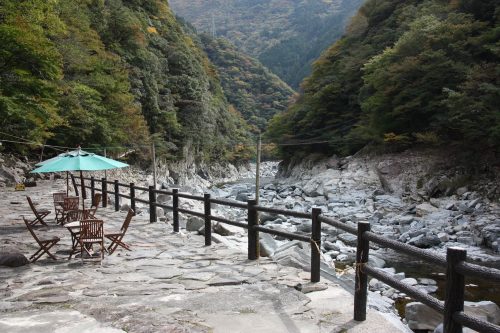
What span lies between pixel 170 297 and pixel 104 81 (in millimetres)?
26499

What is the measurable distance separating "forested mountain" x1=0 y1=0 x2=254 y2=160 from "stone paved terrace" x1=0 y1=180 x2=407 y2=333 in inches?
415

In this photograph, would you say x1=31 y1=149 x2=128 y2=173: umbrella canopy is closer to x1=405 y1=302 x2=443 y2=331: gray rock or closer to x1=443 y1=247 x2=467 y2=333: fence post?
x1=405 y1=302 x2=443 y2=331: gray rock

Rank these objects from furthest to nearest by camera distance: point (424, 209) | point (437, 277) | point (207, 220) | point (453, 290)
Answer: point (424, 209)
point (437, 277)
point (207, 220)
point (453, 290)

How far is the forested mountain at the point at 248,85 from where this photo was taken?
94.6 meters

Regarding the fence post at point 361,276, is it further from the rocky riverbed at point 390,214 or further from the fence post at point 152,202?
the fence post at point 152,202

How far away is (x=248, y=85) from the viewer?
322 ft

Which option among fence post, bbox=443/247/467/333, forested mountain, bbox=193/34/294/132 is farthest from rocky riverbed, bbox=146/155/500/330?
forested mountain, bbox=193/34/294/132

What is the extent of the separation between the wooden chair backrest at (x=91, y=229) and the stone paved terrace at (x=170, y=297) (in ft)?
1.47

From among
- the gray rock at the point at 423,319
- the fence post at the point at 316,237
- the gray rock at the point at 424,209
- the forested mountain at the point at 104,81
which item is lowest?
the gray rock at the point at 424,209

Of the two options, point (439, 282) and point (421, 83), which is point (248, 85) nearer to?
point (421, 83)

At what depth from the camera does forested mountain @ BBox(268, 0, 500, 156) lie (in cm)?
1950

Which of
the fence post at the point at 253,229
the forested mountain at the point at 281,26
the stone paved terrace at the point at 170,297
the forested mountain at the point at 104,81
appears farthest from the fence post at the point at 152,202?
the forested mountain at the point at 281,26

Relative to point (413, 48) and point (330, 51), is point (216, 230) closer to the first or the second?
point (413, 48)

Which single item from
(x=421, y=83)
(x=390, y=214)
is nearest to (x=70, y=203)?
(x=390, y=214)
